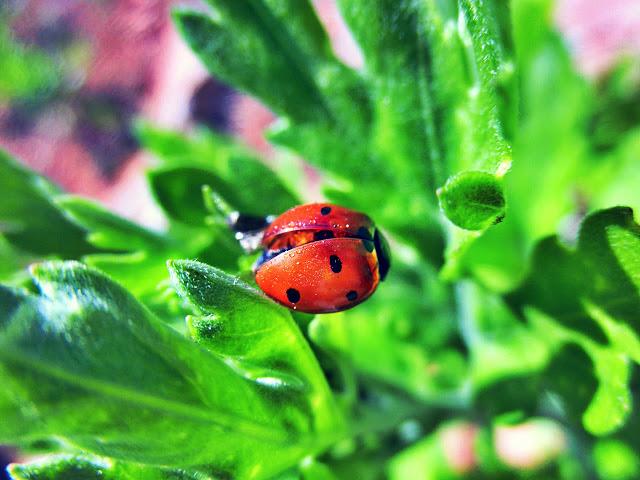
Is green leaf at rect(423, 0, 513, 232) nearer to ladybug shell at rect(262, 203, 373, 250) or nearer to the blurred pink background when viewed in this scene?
ladybug shell at rect(262, 203, 373, 250)

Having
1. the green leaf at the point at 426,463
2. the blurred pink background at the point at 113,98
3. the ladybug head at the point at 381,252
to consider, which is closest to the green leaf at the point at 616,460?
the green leaf at the point at 426,463

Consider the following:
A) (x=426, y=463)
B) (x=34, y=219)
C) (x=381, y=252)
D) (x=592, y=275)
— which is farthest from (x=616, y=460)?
(x=34, y=219)

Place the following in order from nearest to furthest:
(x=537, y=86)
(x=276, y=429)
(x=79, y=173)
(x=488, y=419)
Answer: (x=276, y=429) < (x=488, y=419) < (x=537, y=86) < (x=79, y=173)

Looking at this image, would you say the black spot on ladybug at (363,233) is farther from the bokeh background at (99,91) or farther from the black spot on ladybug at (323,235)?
the bokeh background at (99,91)

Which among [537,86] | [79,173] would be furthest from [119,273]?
[79,173]

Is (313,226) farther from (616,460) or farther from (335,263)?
(616,460)

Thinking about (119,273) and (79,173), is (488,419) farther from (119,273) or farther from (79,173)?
(79,173)
